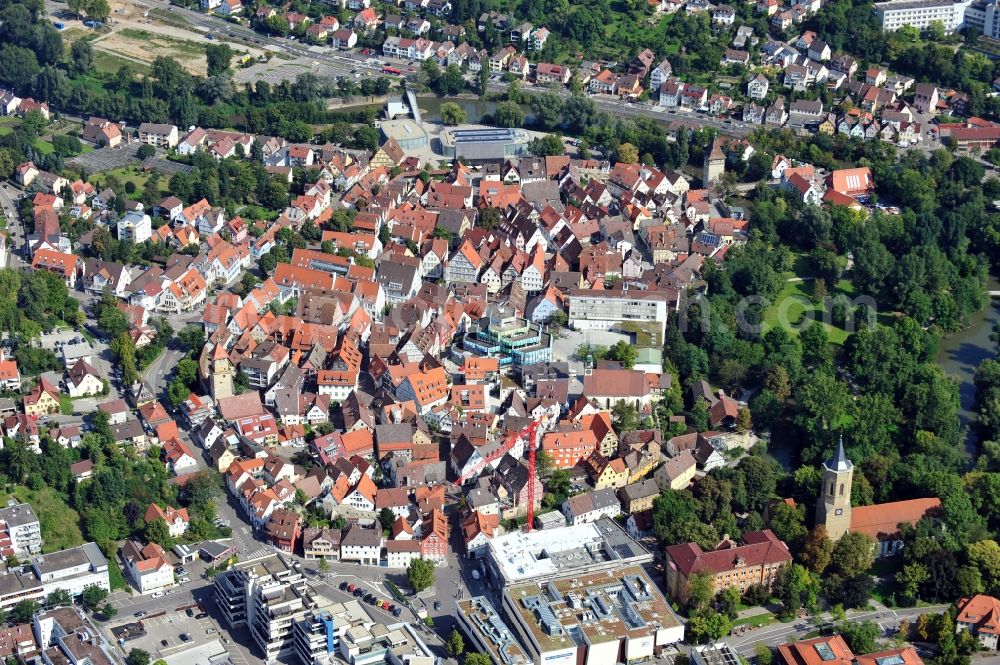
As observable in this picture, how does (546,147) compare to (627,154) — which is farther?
(546,147)

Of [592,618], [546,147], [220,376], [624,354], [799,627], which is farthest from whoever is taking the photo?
[546,147]

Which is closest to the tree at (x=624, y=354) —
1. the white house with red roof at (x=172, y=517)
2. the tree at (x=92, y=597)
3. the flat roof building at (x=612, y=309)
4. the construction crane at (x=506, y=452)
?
the flat roof building at (x=612, y=309)

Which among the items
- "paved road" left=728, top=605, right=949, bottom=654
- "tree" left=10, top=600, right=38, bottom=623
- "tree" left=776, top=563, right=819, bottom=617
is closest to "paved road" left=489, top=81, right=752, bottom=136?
"tree" left=776, top=563, right=819, bottom=617

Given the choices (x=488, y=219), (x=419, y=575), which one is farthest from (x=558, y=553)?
(x=488, y=219)

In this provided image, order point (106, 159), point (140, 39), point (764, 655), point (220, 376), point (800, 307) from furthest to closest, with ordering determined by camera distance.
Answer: point (140, 39) < point (106, 159) < point (800, 307) < point (220, 376) < point (764, 655)

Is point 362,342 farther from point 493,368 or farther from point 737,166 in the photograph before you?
point 737,166

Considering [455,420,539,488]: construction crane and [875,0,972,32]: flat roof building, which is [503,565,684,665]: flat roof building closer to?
[455,420,539,488]: construction crane

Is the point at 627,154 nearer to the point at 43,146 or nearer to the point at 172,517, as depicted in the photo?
the point at 43,146

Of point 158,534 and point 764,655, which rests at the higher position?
point 158,534
